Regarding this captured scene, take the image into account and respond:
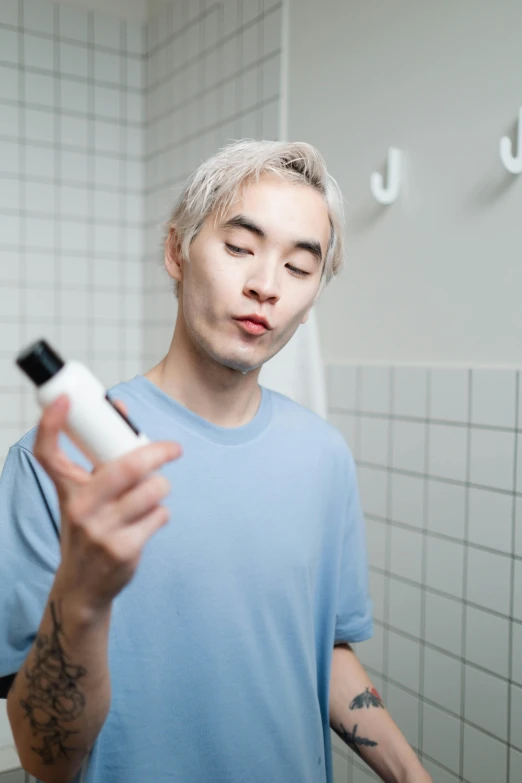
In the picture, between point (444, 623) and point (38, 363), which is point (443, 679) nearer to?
point (444, 623)

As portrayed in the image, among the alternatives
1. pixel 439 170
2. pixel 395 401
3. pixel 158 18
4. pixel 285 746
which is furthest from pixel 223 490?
pixel 158 18

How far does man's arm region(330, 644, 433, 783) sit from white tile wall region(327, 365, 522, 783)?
0.49m

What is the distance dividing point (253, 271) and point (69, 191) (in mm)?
1950

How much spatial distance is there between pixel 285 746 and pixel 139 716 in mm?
220

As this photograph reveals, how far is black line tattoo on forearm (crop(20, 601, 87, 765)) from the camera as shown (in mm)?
529

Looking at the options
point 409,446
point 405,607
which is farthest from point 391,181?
point 405,607

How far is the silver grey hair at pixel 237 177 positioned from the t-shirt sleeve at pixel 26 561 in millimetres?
383

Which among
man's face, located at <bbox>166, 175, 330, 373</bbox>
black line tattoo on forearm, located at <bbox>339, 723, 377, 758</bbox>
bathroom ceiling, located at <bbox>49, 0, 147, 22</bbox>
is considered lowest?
black line tattoo on forearm, located at <bbox>339, 723, 377, 758</bbox>

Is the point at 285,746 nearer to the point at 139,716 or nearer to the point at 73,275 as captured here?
the point at 139,716

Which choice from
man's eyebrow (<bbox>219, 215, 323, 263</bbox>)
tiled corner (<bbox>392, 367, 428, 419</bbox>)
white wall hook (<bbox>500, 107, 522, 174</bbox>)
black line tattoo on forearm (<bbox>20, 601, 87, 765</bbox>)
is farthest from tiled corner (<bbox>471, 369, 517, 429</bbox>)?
black line tattoo on forearm (<bbox>20, 601, 87, 765</bbox>)

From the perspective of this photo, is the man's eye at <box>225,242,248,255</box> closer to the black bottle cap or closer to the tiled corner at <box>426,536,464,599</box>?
the black bottle cap

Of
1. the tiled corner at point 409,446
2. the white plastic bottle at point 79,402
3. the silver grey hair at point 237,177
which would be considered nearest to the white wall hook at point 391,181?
the tiled corner at point 409,446

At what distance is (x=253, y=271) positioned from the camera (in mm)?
900

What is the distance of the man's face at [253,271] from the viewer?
2.93 feet
